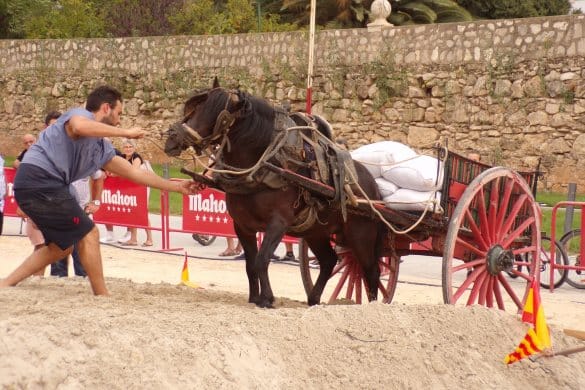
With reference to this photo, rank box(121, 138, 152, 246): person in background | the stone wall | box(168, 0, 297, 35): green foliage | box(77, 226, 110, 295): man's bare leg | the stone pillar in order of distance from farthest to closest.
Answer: box(168, 0, 297, 35): green foliage, the stone pillar, the stone wall, box(121, 138, 152, 246): person in background, box(77, 226, 110, 295): man's bare leg

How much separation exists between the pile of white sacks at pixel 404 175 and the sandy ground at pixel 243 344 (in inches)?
57.4

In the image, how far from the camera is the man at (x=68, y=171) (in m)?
8.00

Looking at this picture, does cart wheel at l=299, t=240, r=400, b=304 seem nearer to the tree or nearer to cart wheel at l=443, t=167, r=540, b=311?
cart wheel at l=443, t=167, r=540, b=311

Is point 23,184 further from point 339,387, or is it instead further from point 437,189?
point 437,189

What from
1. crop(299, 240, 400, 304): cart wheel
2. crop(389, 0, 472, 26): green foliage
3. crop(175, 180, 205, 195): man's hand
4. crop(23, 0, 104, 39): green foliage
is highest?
crop(389, 0, 472, 26): green foliage

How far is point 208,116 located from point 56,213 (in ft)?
4.56

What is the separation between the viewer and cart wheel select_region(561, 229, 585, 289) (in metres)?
13.8

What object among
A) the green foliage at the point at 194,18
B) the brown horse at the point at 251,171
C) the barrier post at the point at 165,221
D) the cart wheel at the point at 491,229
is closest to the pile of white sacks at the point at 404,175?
the cart wheel at the point at 491,229

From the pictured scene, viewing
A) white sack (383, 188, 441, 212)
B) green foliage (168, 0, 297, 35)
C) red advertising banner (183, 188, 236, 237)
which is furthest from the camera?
green foliage (168, 0, 297, 35)

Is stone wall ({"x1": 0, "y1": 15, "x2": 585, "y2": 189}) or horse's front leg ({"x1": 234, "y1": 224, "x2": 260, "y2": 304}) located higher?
stone wall ({"x1": 0, "y1": 15, "x2": 585, "y2": 189})

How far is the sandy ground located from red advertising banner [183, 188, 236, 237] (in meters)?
6.55

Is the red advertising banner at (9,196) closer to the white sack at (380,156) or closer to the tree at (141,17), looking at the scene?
the white sack at (380,156)

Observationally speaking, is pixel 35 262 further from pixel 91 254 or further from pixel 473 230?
pixel 473 230

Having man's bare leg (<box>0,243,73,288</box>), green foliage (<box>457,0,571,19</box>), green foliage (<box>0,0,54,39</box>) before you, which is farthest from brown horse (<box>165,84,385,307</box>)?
green foliage (<box>0,0,54,39</box>)
